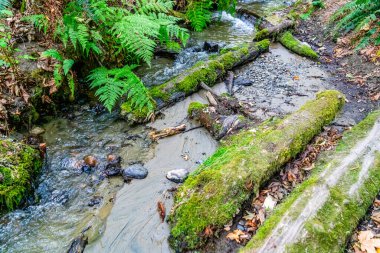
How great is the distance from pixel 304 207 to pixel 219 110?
2.50m

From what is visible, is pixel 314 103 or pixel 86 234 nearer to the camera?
pixel 86 234

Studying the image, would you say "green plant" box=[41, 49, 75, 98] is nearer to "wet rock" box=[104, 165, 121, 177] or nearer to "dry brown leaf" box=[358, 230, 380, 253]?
"wet rock" box=[104, 165, 121, 177]

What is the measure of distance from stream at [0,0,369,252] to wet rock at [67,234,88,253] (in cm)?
8

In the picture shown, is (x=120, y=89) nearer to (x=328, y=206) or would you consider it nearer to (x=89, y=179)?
(x=89, y=179)

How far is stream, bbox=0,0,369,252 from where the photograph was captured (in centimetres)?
314

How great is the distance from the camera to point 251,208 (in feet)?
10.3

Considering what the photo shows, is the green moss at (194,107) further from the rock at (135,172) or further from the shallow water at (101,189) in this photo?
the rock at (135,172)

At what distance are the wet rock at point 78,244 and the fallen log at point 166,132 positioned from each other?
181 cm

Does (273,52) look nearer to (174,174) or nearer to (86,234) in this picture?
(174,174)

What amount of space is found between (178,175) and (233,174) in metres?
0.87

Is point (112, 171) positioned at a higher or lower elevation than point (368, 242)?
lower

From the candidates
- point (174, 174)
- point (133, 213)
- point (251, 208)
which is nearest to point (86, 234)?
point (133, 213)

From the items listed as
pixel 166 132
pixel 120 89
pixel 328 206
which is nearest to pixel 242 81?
pixel 166 132

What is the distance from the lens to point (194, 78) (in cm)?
557
